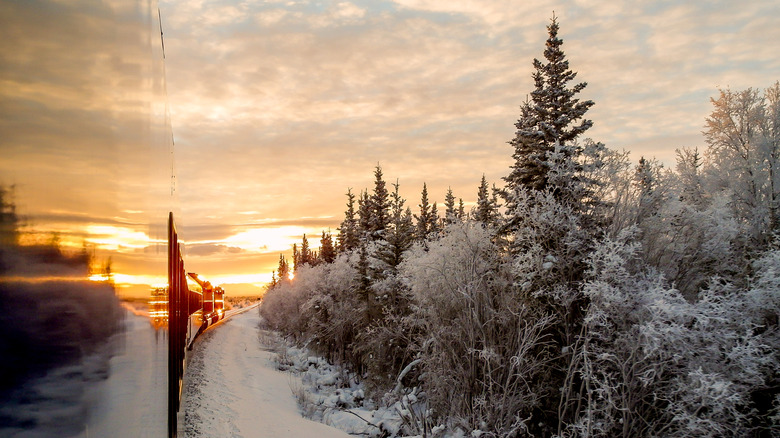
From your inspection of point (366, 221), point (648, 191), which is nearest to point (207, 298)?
point (366, 221)

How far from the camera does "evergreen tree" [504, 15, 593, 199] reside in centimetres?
2302

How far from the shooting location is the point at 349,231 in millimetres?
57031

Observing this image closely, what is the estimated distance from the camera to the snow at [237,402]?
14.9m

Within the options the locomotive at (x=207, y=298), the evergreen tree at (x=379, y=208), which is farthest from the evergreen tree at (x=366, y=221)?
the locomotive at (x=207, y=298)

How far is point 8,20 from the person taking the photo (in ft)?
3.31

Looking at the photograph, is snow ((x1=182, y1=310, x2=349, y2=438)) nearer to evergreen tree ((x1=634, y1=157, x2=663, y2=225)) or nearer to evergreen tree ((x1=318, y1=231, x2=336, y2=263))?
evergreen tree ((x1=634, y1=157, x2=663, y2=225))

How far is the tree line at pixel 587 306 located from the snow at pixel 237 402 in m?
4.96

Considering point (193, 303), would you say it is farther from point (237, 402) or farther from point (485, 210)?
point (485, 210)

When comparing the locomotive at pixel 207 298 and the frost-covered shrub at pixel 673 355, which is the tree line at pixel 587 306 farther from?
the locomotive at pixel 207 298

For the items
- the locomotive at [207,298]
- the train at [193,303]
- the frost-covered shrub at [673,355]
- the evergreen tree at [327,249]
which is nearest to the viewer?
the train at [193,303]

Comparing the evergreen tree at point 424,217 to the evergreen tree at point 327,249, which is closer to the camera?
the evergreen tree at point 424,217

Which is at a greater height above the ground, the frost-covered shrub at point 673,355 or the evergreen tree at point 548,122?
the evergreen tree at point 548,122

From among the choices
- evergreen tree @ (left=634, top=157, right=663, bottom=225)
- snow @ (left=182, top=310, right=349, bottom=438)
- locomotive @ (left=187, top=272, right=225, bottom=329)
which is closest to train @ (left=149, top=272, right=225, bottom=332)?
locomotive @ (left=187, top=272, right=225, bottom=329)

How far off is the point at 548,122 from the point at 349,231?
3590cm
